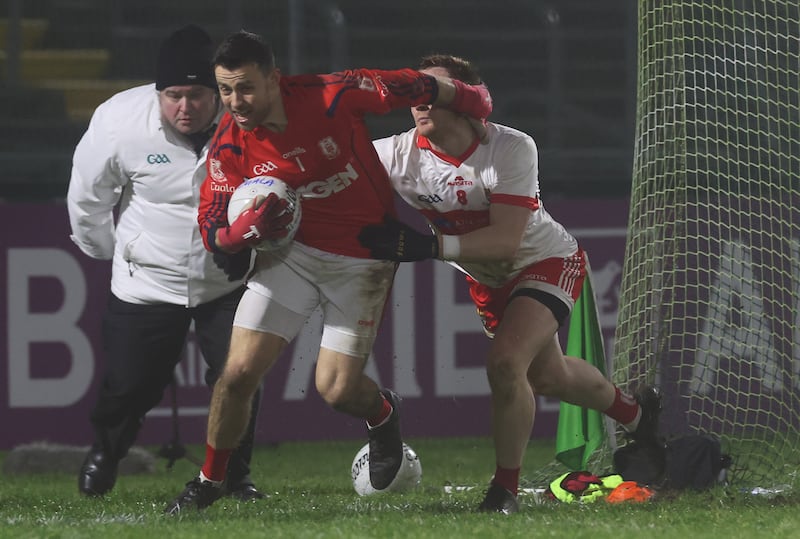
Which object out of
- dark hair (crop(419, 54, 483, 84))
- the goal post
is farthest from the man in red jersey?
the goal post

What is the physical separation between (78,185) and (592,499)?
8.49 ft

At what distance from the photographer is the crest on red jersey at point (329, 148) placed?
543cm

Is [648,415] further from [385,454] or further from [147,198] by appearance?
[147,198]

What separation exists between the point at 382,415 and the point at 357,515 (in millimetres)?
826

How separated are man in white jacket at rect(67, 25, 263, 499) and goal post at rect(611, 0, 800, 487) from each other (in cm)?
201

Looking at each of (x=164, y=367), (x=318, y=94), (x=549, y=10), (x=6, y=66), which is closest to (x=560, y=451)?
(x=164, y=367)

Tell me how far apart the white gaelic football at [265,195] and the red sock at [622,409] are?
179cm

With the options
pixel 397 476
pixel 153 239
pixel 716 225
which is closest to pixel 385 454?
pixel 397 476

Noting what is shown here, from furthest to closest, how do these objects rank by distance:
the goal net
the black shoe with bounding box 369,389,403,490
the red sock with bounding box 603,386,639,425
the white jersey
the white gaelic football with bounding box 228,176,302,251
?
the goal net
the red sock with bounding box 603,386,639,425
the black shoe with bounding box 369,389,403,490
the white jersey
the white gaelic football with bounding box 228,176,302,251

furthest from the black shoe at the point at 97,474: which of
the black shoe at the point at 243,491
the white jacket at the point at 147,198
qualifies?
the white jacket at the point at 147,198

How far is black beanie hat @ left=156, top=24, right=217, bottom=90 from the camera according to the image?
247 inches

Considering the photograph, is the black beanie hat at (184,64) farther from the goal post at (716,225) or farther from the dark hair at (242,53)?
the goal post at (716,225)

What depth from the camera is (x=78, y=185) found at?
21.5 ft

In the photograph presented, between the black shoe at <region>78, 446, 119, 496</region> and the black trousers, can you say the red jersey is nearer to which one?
the black trousers
